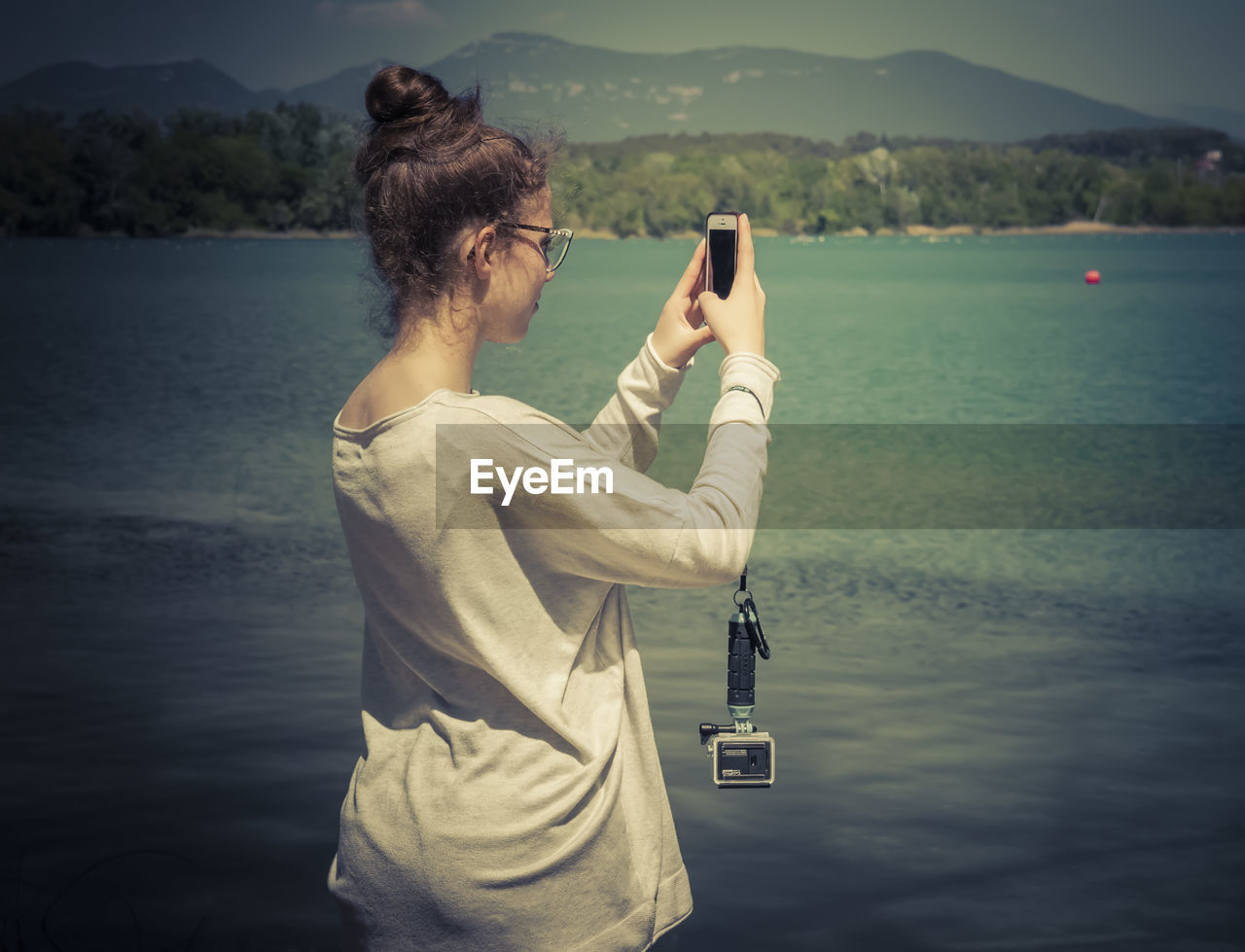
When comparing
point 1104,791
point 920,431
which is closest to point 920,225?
point 920,431

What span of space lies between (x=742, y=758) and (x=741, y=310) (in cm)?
65

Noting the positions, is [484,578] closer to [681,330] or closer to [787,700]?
[681,330]

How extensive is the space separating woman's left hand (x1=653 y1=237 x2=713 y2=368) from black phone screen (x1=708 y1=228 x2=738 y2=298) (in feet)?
0.40

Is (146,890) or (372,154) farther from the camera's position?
(146,890)

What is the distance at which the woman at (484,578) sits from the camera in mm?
1604

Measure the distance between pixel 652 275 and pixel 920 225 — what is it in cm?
10498

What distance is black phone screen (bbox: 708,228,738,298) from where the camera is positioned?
74.1 inches

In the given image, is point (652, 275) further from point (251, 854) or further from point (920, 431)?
point (251, 854)

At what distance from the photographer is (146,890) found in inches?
204

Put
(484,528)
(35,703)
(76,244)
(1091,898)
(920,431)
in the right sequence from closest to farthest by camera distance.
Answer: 1. (484,528)
2. (1091,898)
3. (35,703)
4. (920,431)
5. (76,244)

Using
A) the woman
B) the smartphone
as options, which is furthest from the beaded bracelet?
the smartphone

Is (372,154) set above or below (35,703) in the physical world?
above

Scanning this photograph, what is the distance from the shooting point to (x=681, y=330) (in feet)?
6.79

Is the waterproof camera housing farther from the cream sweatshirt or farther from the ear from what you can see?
the ear
